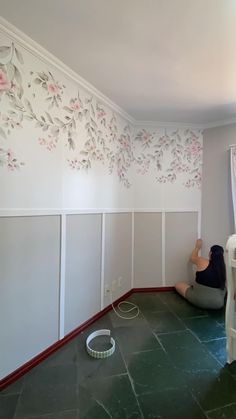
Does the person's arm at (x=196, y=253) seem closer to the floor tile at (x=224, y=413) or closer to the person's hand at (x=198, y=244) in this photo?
the person's hand at (x=198, y=244)

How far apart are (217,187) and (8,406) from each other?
2.92m

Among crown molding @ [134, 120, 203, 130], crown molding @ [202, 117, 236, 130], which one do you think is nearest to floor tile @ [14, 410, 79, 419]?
crown molding @ [134, 120, 203, 130]

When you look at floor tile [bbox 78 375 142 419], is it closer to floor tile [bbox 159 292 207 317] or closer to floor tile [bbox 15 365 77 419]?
floor tile [bbox 15 365 77 419]

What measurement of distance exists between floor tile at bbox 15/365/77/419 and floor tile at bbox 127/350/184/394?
42cm

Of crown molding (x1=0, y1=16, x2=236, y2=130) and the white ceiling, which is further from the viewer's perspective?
crown molding (x1=0, y1=16, x2=236, y2=130)

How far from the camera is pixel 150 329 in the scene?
2203mm

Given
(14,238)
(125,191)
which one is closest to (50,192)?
(14,238)

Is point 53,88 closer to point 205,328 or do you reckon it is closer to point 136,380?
point 136,380

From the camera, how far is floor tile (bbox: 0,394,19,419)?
4.24 feet

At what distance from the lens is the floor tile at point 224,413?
129 centimetres

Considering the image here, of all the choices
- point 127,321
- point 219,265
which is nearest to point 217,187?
point 219,265

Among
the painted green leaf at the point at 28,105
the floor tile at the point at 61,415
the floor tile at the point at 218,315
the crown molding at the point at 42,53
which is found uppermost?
the crown molding at the point at 42,53

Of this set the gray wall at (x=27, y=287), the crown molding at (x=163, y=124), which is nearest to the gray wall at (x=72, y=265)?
the gray wall at (x=27, y=287)

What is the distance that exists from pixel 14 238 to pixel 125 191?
5.18 ft
